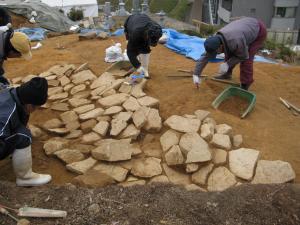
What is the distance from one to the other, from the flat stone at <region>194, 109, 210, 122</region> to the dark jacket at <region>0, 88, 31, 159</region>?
2060 millimetres

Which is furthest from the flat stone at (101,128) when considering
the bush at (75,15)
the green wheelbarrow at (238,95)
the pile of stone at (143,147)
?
the bush at (75,15)

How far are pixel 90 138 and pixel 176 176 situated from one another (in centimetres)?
115

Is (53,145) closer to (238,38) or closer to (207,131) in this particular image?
(207,131)

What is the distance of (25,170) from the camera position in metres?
2.99

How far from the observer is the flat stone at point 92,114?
4.22m

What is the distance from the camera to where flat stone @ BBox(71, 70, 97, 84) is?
5.27m

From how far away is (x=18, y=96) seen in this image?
113 inches

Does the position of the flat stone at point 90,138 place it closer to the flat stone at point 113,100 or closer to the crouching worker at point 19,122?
the flat stone at point 113,100

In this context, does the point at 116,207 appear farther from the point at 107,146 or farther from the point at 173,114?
the point at 173,114

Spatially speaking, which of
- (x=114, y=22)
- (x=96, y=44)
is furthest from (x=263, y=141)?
(x=114, y=22)

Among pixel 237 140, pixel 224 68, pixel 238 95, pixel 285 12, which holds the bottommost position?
pixel 285 12

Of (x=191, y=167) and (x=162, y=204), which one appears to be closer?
(x=162, y=204)

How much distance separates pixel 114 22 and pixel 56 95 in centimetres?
616

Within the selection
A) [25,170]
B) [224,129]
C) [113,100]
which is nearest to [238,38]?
[224,129]
